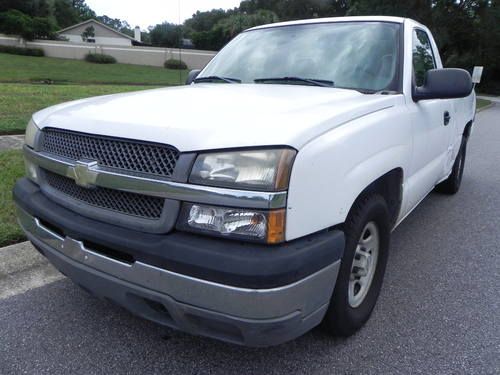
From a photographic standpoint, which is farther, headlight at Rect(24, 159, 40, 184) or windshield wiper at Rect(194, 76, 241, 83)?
windshield wiper at Rect(194, 76, 241, 83)

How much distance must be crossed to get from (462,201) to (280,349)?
3943 millimetres

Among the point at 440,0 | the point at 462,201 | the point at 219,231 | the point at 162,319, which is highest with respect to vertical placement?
the point at 440,0

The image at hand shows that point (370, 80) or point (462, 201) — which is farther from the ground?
point (370, 80)

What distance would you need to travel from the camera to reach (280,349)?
2.45 metres

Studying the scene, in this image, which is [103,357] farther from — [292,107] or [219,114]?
[292,107]

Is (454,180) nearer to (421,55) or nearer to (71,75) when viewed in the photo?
(421,55)

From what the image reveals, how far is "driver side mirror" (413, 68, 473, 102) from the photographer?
2.89 meters

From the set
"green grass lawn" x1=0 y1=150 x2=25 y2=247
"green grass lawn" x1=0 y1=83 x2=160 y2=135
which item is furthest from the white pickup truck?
"green grass lawn" x1=0 y1=83 x2=160 y2=135

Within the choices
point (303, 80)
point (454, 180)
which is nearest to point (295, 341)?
point (303, 80)

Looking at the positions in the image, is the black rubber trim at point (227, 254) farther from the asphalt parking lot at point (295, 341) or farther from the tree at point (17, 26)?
the tree at point (17, 26)

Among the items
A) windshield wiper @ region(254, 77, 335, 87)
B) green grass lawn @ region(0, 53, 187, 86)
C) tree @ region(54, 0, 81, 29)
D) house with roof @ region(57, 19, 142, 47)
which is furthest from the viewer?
tree @ region(54, 0, 81, 29)

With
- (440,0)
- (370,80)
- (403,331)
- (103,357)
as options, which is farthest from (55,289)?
(440,0)

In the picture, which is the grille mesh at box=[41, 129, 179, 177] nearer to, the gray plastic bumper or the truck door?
the gray plastic bumper

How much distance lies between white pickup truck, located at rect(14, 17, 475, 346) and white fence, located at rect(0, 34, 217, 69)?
43.0 meters
